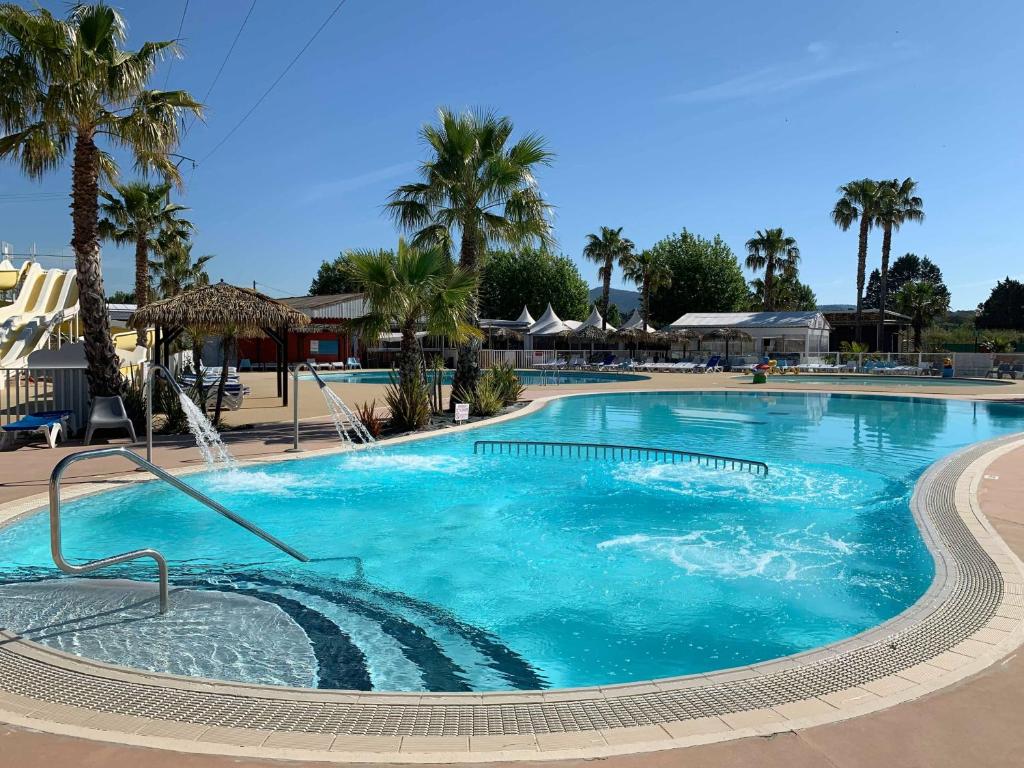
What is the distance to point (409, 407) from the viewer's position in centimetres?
1494

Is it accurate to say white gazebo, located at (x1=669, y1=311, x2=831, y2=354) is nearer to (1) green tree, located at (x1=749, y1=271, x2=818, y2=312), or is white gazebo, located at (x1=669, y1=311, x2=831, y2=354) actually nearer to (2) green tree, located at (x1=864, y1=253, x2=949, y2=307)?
(1) green tree, located at (x1=749, y1=271, x2=818, y2=312)

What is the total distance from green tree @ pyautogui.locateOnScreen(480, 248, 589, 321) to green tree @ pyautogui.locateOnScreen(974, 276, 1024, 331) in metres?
35.8

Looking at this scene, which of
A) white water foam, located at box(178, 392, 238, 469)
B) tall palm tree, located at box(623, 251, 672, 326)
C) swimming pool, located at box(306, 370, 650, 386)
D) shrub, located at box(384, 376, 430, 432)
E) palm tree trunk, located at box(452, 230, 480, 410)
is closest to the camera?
white water foam, located at box(178, 392, 238, 469)

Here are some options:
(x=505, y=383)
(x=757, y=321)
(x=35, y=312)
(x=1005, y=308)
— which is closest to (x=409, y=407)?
(x=505, y=383)

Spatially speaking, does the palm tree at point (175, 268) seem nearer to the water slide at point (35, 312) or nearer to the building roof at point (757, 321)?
the water slide at point (35, 312)

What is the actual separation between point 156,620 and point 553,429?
12.0m

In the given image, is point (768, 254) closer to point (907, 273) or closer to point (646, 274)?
point (646, 274)

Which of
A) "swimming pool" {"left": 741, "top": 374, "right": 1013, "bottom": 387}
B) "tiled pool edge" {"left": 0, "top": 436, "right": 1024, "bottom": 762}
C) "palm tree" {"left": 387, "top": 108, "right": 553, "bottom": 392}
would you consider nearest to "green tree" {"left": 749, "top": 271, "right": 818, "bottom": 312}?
"swimming pool" {"left": 741, "top": 374, "right": 1013, "bottom": 387}

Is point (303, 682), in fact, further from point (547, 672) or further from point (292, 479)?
point (292, 479)

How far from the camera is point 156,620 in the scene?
5043 mm

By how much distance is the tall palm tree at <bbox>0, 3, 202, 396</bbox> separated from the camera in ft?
38.2

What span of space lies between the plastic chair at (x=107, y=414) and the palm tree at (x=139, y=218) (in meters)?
15.2

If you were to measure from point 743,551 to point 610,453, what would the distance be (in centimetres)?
599

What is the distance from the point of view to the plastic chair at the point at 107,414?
11.2 metres
